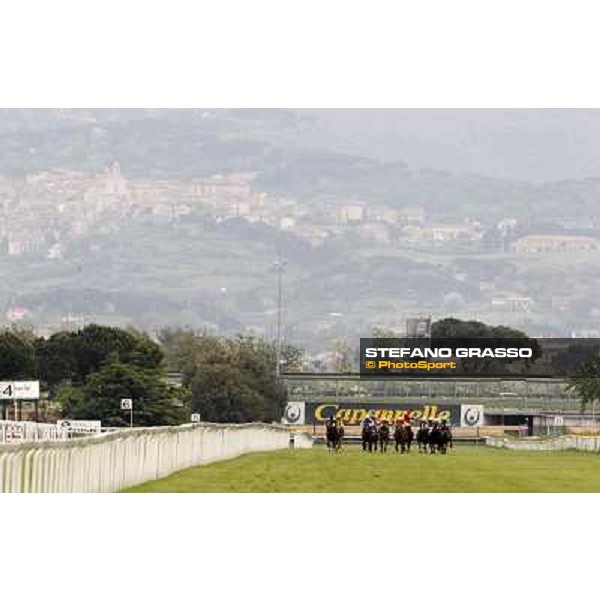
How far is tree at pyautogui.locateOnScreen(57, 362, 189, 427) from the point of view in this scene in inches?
3996

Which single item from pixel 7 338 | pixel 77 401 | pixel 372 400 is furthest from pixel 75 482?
pixel 372 400

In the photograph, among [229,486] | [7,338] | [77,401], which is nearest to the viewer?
[229,486]

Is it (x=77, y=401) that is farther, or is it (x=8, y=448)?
(x=77, y=401)

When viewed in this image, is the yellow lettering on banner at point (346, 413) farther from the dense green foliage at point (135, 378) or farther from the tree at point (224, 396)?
the tree at point (224, 396)

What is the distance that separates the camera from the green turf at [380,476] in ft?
136

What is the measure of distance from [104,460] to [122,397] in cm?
6715

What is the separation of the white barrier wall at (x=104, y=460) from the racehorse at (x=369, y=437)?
41.3ft

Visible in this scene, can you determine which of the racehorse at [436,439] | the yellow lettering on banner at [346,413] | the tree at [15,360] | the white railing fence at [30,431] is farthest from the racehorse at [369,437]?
the yellow lettering on banner at [346,413]

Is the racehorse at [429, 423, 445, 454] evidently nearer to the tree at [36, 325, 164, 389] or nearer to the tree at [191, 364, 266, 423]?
the tree at [36, 325, 164, 389]

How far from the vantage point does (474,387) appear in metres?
174

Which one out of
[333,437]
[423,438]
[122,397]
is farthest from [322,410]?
[333,437]

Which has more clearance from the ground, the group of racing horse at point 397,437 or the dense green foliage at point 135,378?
the dense green foliage at point 135,378

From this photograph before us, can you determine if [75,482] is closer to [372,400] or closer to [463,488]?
[463,488]
